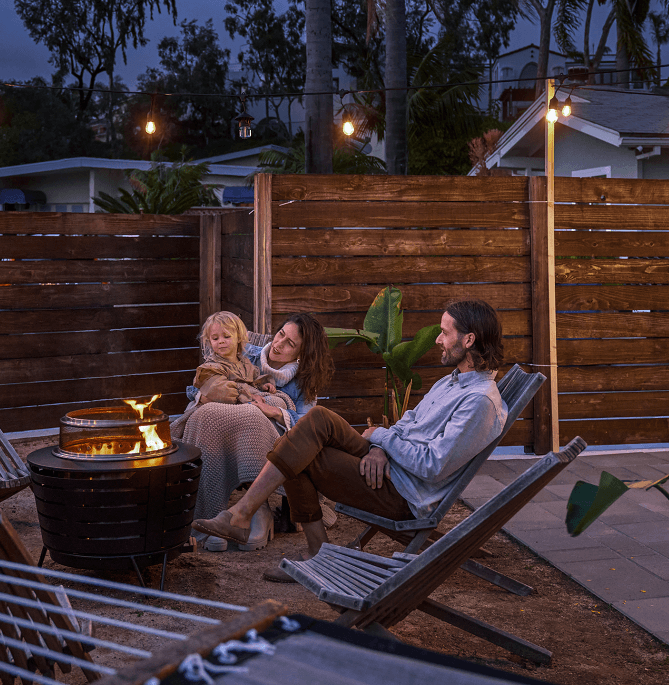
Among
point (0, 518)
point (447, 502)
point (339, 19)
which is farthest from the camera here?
point (339, 19)

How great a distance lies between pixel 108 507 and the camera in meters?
3.54

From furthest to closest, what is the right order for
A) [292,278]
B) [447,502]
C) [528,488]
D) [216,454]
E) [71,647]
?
1. [292,278]
2. [216,454]
3. [447,502]
4. [528,488]
5. [71,647]

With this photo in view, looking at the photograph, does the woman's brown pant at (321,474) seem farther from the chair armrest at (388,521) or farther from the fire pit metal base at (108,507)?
the fire pit metal base at (108,507)

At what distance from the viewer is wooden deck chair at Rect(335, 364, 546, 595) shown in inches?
138

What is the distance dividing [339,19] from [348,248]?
1461 inches

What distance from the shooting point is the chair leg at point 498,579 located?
3.77m

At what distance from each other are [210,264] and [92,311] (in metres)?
1.13

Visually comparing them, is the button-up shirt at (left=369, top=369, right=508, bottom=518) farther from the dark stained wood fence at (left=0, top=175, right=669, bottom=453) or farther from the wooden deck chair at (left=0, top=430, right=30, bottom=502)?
the dark stained wood fence at (left=0, top=175, right=669, bottom=453)

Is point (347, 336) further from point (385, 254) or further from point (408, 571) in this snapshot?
point (408, 571)

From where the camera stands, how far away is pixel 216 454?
4.50 m

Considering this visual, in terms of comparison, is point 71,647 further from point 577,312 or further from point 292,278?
point 577,312

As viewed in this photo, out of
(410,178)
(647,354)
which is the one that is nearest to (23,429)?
(410,178)

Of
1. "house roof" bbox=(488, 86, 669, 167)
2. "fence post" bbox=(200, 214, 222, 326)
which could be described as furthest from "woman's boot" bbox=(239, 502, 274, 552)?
"house roof" bbox=(488, 86, 669, 167)

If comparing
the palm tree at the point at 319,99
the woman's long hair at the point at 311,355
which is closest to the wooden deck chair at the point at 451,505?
the woman's long hair at the point at 311,355
